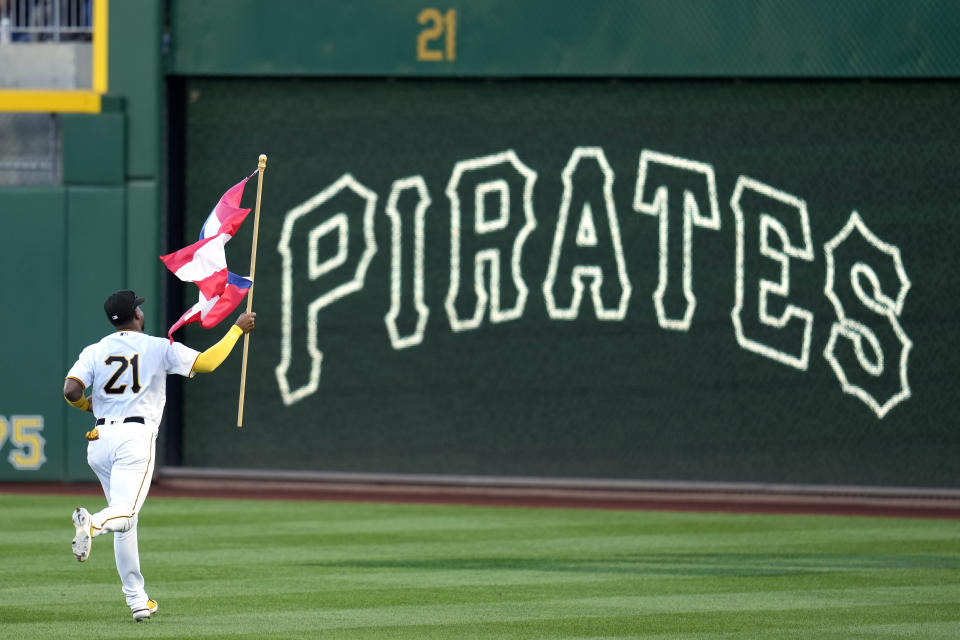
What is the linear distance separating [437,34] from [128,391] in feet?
24.0

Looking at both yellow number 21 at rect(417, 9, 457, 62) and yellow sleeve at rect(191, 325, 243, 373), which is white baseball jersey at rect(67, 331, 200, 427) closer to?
yellow sleeve at rect(191, 325, 243, 373)

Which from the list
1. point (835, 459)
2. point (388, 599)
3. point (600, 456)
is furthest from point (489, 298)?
point (388, 599)

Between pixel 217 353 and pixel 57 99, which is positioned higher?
pixel 57 99

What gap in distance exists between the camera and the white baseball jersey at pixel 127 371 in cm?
850

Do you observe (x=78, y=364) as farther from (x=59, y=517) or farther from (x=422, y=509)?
(x=422, y=509)

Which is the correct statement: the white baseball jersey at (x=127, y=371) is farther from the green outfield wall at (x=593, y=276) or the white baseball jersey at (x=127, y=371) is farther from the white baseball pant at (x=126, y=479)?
the green outfield wall at (x=593, y=276)

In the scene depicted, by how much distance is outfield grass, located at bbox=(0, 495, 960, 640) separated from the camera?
8305 mm

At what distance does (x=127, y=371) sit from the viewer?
27.9 ft

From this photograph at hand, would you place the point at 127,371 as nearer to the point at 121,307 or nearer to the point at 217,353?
the point at 121,307

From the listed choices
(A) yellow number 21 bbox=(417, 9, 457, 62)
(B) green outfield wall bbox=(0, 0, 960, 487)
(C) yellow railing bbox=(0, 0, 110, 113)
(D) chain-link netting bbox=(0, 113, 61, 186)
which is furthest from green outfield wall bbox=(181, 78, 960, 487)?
(D) chain-link netting bbox=(0, 113, 61, 186)

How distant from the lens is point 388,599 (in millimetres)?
9109

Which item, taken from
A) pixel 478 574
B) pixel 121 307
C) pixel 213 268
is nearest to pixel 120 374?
pixel 121 307

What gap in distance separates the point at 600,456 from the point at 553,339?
1.20m

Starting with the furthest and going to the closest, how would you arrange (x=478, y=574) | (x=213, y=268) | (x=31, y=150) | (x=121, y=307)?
(x=31, y=150) < (x=478, y=574) < (x=213, y=268) < (x=121, y=307)
